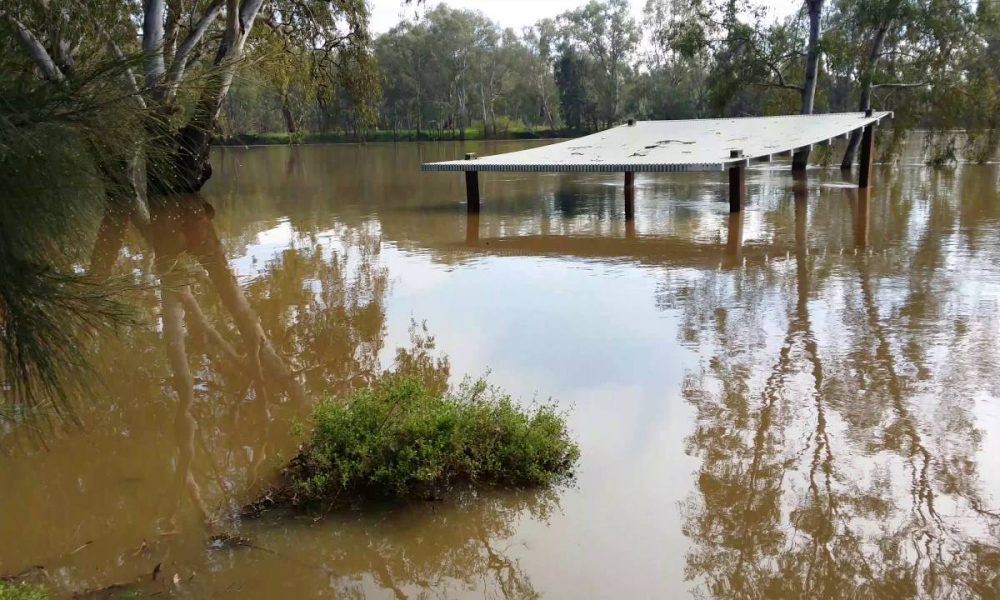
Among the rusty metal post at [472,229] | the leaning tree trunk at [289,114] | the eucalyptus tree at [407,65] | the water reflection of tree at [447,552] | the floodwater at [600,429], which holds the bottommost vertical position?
the water reflection of tree at [447,552]

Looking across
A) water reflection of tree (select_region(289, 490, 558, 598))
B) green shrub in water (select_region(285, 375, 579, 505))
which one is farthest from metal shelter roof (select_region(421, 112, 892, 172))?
water reflection of tree (select_region(289, 490, 558, 598))

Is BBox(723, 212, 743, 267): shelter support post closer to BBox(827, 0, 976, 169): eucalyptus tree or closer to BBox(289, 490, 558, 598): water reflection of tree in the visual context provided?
BBox(289, 490, 558, 598): water reflection of tree

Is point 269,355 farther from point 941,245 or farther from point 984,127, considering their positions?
point 984,127

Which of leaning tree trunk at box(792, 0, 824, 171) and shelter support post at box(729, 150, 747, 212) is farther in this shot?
leaning tree trunk at box(792, 0, 824, 171)

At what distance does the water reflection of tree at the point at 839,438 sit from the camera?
125 inches

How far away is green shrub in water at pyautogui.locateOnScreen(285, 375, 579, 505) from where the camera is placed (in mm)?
3686

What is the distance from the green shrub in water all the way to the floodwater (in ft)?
0.40

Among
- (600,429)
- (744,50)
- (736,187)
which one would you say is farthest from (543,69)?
(600,429)

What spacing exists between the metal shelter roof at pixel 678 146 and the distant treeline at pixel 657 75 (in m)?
3.80

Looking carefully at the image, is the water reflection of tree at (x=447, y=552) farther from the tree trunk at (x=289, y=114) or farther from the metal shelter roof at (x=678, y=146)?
the tree trunk at (x=289, y=114)

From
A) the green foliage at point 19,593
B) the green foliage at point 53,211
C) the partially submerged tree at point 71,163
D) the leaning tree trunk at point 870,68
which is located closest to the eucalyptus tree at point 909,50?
the leaning tree trunk at point 870,68

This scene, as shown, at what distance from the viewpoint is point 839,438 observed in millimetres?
4234

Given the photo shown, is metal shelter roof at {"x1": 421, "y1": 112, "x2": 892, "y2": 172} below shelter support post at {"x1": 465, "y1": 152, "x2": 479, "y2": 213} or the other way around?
the other way around

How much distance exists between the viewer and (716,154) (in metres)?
12.4
